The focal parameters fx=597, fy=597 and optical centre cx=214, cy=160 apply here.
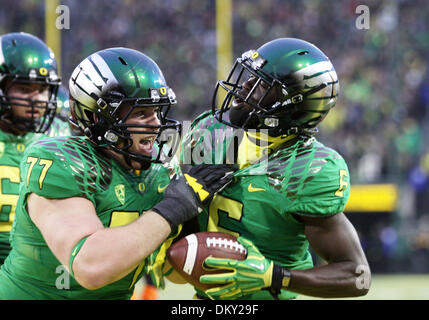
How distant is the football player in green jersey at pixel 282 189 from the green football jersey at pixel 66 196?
32cm

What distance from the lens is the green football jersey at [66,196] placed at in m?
2.01

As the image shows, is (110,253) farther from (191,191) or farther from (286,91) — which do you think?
(286,91)

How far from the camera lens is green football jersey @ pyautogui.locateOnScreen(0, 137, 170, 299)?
2.01m

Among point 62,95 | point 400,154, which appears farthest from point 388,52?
point 62,95

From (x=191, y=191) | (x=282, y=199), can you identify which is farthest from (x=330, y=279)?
(x=191, y=191)

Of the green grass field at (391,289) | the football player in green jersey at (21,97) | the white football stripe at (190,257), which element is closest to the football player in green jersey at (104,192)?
the white football stripe at (190,257)

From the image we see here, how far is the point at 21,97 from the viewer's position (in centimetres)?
321

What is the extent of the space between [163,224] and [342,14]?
326 inches

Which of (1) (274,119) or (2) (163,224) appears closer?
(2) (163,224)

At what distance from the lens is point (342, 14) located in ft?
31.3

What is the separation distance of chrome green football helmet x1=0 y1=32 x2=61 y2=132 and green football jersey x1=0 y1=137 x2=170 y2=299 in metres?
1.05

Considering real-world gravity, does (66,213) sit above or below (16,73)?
below

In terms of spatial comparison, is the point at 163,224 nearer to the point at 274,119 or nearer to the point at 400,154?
the point at 274,119

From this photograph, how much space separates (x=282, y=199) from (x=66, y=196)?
76 cm
